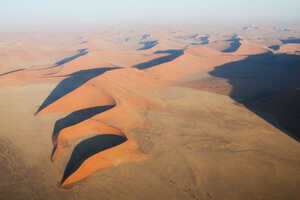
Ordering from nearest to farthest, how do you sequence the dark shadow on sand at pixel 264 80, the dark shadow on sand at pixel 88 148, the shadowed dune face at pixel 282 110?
1. the dark shadow on sand at pixel 88 148
2. the shadowed dune face at pixel 282 110
3. the dark shadow on sand at pixel 264 80

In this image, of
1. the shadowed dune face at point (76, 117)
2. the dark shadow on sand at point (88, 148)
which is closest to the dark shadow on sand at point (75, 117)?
the shadowed dune face at point (76, 117)

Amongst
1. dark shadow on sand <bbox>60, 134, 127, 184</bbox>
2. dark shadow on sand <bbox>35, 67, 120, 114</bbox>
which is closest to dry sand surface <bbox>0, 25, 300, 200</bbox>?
dark shadow on sand <bbox>60, 134, 127, 184</bbox>

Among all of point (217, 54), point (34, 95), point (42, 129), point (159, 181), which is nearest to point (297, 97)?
point (159, 181)

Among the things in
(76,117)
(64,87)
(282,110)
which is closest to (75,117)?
(76,117)

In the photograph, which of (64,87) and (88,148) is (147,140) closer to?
(88,148)

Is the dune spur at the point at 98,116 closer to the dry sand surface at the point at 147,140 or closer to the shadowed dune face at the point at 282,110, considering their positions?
the dry sand surface at the point at 147,140

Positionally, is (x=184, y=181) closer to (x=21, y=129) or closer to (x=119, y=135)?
(x=119, y=135)
